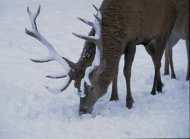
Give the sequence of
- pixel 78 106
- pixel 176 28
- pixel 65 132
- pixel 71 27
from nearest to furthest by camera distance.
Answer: pixel 65 132 → pixel 78 106 → pixel 176 28 → pixel 71 27

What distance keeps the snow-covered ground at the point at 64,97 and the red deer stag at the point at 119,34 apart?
1.22 feet

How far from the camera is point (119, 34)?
6051mm

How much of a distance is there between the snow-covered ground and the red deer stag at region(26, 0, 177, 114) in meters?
0.37

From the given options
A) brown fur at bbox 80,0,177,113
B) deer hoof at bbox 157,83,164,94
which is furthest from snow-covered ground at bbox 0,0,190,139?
brown fur at bbox 80,0,177,113

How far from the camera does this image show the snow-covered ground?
4.43 meters

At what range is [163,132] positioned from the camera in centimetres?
347

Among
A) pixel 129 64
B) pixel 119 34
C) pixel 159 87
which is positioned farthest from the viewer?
pixel 159 87

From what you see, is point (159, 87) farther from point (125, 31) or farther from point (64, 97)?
point (64, 97)

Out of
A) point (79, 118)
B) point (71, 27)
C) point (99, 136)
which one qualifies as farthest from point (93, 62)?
point (71, 27)

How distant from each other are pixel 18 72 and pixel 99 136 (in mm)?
3405

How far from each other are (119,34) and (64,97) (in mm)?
1462

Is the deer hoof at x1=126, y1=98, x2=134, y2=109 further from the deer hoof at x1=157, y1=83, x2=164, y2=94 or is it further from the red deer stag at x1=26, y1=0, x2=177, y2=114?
the deer hoof at x1=157, y1=83, x2=164, y2=94

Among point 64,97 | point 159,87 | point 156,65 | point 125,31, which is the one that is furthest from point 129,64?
point 64,97

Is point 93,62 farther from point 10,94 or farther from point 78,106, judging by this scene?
point 10,94
